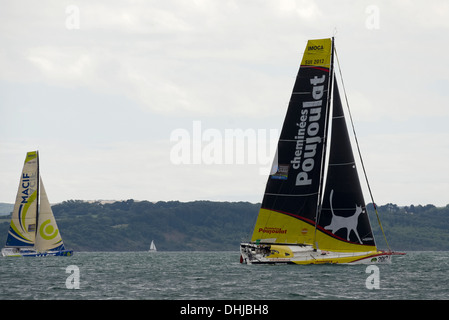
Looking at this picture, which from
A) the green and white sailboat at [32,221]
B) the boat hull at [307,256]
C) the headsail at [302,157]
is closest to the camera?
the boat hull at [307,256]

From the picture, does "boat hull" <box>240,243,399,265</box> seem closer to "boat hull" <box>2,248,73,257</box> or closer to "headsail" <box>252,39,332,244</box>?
"headsail" <box>252,39,332,244</box>

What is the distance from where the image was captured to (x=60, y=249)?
9900 centimetres

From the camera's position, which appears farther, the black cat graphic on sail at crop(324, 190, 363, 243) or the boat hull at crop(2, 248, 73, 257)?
the boat hull at crop(2, 248, 73, 257)

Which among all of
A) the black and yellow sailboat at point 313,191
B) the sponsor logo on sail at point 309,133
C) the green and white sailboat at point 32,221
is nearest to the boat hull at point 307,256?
the black and yellow sailboat at point 313,191

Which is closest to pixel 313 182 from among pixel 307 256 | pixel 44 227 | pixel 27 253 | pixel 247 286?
pixel 307 256

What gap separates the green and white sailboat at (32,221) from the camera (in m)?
95.8

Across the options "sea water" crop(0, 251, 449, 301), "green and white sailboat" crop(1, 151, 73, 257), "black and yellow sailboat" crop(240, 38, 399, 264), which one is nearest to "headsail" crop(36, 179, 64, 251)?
"green and white sailboat" crop(1, 151, 73, 257)

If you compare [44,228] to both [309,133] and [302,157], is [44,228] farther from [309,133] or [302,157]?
[309,133]

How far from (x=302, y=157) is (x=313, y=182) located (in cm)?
194

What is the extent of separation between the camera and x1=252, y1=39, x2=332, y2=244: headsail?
5459 centimetres

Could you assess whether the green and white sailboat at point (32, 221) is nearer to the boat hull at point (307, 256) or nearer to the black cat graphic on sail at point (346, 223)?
the boat hull at point (307, 256)
